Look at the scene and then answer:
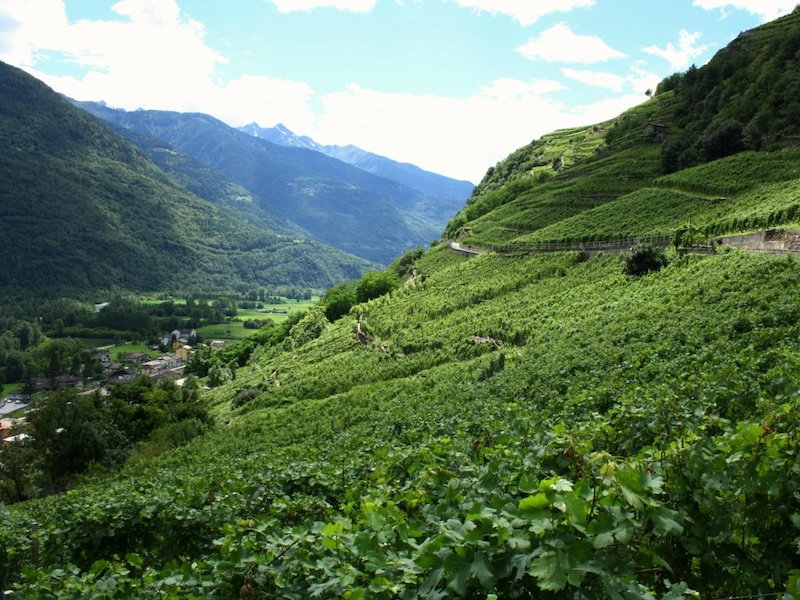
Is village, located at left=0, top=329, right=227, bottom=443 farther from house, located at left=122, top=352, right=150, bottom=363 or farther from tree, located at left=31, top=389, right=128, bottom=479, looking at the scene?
tree, located at left=31, top=389, right=128, bottom=479

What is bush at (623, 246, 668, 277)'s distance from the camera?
32.9 m

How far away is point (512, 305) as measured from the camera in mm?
38531

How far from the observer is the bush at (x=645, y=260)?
3294cm

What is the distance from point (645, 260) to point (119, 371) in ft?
343

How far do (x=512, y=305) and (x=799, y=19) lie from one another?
269 ft

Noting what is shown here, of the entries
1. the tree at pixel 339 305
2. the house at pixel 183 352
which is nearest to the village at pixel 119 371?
the house at pixel 183 352

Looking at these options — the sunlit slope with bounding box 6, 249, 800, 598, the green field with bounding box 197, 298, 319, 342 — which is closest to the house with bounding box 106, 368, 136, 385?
the green field with bounding box 197, 298, 319, 342

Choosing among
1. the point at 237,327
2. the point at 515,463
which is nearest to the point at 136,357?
the point at 237,327

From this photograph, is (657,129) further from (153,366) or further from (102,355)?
(102,355)

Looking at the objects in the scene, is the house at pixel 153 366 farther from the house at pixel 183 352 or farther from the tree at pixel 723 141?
the tree at pixel 723 141

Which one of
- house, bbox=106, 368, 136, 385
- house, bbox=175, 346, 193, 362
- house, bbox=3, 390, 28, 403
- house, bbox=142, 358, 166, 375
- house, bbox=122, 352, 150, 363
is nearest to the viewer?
house, bbox=3, 390, 28, 403

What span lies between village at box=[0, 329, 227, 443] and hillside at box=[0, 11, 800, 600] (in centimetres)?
6289

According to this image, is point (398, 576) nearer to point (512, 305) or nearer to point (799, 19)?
point (512, 305)

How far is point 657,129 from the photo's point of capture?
269ft
